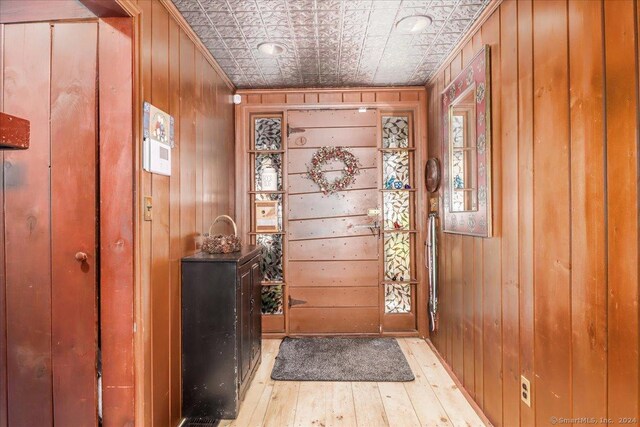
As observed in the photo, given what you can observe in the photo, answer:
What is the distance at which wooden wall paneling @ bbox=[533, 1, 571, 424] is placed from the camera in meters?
1.34

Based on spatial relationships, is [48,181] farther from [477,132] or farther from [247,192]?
[477,132]

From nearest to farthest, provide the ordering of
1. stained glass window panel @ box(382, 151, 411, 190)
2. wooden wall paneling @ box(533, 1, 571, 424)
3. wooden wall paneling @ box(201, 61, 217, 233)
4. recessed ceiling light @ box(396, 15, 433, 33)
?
wooden wall paneling @ box(533, 1, 571, 424) < recessed ceiling light @ box(396, 15, 433, 33) < wooden wall paneling @ box(201, 61, 217, 233) < stained glass window panel @ box(382, 151, 411, 190)

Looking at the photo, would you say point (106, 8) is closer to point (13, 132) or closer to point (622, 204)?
point (13, 132)

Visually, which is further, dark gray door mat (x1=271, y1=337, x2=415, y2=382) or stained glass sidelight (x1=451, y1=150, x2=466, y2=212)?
dark gray door mat (x1=271, y1=337, x2=415, y2=382)

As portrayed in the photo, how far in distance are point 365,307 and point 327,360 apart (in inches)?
29.4

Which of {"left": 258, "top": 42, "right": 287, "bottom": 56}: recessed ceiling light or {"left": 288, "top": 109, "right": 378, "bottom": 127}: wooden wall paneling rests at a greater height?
{"left": 258, "top": 42, "right": 287, "bottom": 56}: recessed ceiling light

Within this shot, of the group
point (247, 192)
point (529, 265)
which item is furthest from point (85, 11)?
point (529, 265)

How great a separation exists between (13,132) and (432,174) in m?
2.79

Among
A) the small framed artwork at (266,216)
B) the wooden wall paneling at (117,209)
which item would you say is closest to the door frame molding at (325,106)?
the small framed artwork at (266,216)

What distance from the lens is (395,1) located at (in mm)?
1936

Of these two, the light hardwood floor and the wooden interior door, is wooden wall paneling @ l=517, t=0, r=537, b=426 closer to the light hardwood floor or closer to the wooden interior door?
the light hardwood floor

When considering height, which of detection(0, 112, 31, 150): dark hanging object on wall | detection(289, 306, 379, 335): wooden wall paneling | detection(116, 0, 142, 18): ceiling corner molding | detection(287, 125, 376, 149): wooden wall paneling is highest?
detection(116, 0, 142, 18): ceiling corner molding

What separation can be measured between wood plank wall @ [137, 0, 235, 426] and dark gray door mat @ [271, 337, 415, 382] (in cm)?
96

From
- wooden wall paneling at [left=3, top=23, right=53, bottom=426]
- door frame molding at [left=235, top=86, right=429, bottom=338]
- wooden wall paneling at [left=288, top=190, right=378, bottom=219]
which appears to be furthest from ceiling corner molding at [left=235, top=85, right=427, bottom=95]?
wooden wall paneling at [left=3, top=23, right=53, bottom=426]
